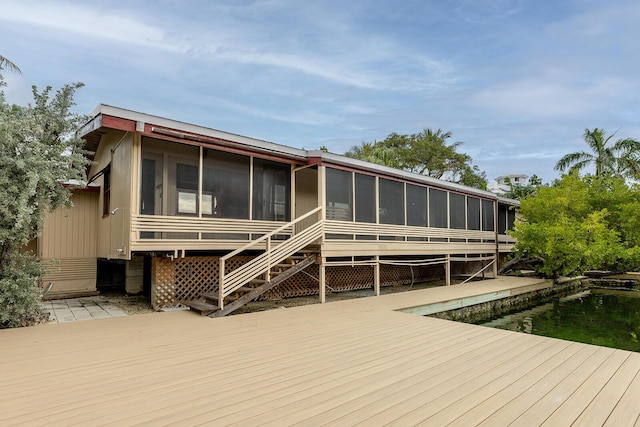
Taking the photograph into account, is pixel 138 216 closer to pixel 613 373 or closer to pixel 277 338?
pixel 277 338

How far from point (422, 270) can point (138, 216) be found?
9.70 meters

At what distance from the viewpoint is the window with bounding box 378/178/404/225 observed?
979 cm

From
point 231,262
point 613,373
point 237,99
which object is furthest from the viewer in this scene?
point 237,99

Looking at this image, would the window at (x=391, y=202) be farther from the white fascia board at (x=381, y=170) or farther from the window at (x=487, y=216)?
the window at (x=487, y=216)

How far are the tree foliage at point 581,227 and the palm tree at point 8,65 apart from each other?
53.2 feet

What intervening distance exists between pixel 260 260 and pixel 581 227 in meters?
9.76

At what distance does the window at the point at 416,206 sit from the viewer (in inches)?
415

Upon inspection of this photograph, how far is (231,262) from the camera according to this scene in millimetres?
8078

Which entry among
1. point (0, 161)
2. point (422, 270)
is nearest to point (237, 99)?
point (422, 270)

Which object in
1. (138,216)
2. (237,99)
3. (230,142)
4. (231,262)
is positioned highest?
(237,99)

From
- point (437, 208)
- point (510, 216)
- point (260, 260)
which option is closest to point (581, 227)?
point (437, 208)

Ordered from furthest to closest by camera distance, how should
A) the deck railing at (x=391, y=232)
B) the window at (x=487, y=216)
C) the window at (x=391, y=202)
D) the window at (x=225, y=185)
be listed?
the window at (x=487, y=216), the window at (x=391, y=202), the deck railing at (x=391, y=232), the window at (x=225, y=185)

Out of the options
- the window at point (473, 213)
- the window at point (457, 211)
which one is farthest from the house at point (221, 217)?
the window at point (473, 213)

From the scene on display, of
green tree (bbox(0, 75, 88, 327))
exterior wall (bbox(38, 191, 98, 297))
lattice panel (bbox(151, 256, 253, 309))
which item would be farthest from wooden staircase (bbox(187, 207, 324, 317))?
exterior wall (bbox(38, 191, 98, 297))
